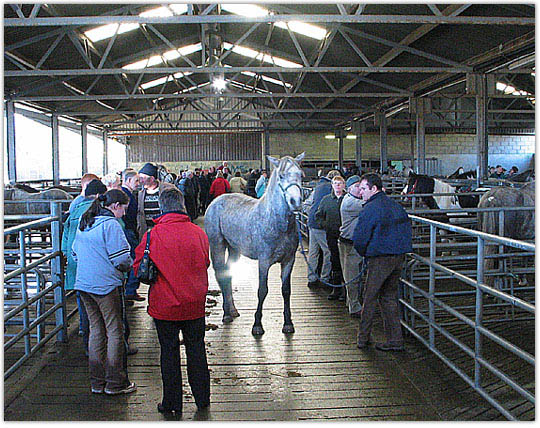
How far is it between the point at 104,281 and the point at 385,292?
95.8 inches

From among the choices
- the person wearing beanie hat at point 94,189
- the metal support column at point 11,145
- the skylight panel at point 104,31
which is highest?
the skylight panel at point 104,31

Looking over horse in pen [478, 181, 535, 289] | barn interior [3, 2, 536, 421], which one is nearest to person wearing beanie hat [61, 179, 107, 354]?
barn interior [3, 2, 536, 421]

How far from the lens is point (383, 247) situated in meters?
4.25

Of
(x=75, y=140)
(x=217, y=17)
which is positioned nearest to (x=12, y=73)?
(x=217, y=17)

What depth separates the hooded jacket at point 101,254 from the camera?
3.46 meters

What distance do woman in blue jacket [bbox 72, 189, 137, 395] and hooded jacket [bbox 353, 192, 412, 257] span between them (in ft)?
6.51

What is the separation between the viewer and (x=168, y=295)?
3.13 metres

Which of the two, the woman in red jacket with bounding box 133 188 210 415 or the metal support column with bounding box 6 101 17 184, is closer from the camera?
the woman in red jacket with bounding box 133 188 210 415

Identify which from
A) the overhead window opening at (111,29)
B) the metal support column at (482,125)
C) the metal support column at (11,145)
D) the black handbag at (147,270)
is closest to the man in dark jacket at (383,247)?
the black handbag at (147,270)

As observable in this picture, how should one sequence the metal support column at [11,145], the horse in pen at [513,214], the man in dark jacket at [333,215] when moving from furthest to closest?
the metal support column at [11,145], the horse in pen at [513,214], the man in dark jacket at [333,215]

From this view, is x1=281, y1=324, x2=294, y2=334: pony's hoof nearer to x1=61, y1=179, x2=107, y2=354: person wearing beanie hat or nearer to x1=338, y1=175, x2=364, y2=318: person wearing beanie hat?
x1=338, y1=175, x2=364, y2=318: person wearing beanie hat

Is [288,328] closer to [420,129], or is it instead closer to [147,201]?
[147,201]

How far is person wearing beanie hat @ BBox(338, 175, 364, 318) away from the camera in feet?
17.5

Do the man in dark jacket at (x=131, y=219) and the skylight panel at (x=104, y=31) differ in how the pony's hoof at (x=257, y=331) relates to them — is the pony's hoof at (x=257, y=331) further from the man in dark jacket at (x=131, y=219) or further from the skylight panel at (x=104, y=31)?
the skylight panel at (x=104, y=31)
